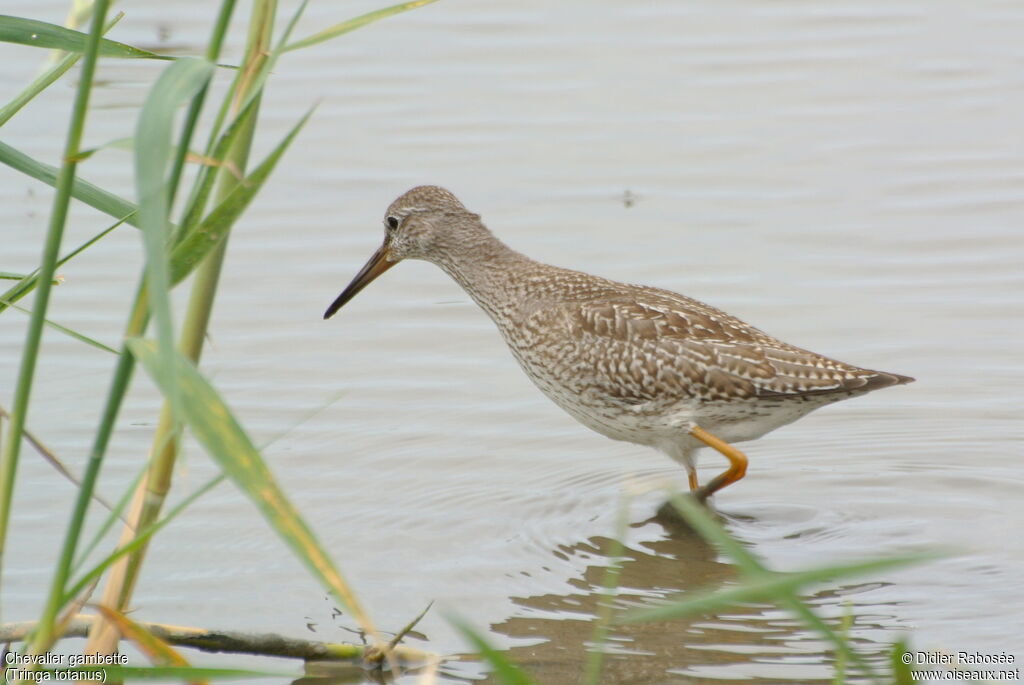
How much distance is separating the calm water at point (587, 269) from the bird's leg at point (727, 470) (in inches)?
9.8

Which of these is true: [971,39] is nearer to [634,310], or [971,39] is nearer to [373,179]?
[373,179]

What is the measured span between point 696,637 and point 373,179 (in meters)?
5.80

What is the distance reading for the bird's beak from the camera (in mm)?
8086

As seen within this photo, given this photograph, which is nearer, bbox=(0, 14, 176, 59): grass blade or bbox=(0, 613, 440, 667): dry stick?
bbox=(0, 14, 176, 59): grass blade

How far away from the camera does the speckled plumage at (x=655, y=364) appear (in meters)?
6.74

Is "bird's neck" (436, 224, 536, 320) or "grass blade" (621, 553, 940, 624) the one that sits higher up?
"bird's neck" (436, 224, 536, 320)

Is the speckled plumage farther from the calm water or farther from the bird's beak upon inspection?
the bird's beak

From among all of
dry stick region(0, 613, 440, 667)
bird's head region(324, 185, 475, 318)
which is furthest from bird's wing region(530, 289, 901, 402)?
dry stick region(0, 613, 440, 667)

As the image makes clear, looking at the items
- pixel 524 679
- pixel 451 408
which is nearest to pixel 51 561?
pixel 451 408

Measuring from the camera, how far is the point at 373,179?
10531mm

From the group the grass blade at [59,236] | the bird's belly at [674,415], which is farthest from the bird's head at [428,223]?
the grass blade at [59,236]

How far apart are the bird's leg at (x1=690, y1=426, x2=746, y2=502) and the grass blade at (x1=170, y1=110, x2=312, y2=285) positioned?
4.04 metres

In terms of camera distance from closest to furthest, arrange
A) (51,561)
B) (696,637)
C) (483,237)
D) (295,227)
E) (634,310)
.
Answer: (696,637) < (51,561) < (634,310) < (483,237) < (295,227)

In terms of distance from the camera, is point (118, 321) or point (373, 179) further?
point (373, 179)
